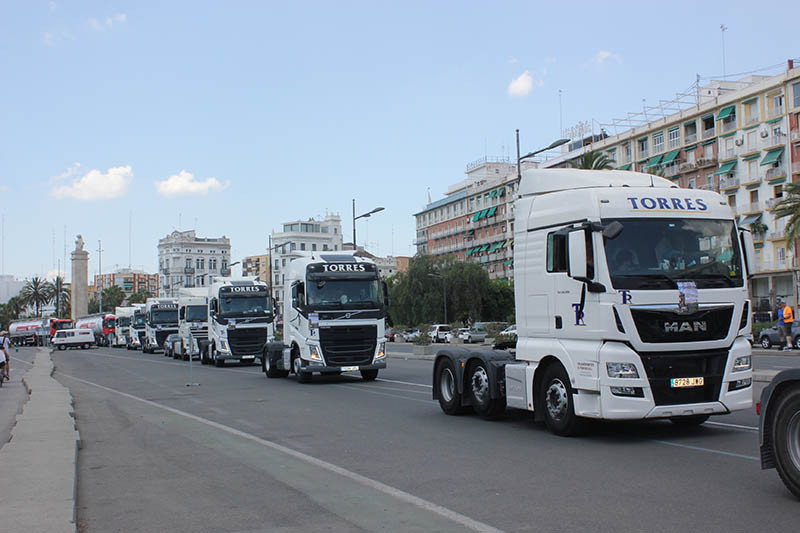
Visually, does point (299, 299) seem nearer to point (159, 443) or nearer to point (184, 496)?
point (159, 443)

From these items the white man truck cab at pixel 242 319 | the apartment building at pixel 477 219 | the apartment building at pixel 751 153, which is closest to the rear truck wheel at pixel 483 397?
the white man truck cab at pixel 242 319

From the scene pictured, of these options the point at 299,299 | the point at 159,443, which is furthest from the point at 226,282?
the point at 159,443

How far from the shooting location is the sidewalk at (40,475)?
20.2 ft

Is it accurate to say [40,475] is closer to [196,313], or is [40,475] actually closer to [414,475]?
[414,475]

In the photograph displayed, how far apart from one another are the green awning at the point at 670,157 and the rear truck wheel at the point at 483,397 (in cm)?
6527

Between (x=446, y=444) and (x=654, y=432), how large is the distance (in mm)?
3007

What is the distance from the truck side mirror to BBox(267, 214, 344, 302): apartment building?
467 ft

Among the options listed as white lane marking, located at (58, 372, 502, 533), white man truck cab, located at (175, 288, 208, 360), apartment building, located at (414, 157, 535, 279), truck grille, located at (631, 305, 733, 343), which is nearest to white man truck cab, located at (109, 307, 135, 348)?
→ white man truck cab, located at (175, 288, 208, 360)

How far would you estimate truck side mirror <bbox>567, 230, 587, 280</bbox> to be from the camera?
9680 millimetres

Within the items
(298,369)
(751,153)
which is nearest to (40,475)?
(298,369)

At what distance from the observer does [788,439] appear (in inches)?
260

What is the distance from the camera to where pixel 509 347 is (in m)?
12.6

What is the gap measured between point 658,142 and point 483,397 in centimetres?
6867

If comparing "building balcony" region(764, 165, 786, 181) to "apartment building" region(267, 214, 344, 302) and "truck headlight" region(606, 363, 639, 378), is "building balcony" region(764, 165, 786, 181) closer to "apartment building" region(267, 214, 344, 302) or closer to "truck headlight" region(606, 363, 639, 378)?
"truck headlight" region(606, 363, 639, 378)
